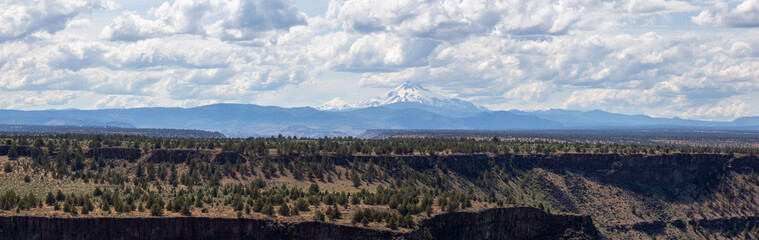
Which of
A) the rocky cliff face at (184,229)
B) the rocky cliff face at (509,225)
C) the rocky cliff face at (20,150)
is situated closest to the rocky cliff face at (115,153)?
the rocky cliff face at (20,150)

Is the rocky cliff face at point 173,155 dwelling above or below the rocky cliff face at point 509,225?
above

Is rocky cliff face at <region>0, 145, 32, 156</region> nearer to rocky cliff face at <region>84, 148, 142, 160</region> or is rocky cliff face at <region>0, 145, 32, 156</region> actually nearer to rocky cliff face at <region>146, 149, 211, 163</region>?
rocky cliff face at <region>84, 148, 142, 160</region>

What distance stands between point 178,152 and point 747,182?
130 metres

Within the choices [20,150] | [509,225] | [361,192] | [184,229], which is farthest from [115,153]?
[509,225]

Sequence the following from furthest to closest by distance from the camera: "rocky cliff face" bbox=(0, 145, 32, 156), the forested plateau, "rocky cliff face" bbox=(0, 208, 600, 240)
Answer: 1. "rocky cliff face" bbox=(0, 145, 32, 156)
2. the forested plateau
3. "rocky cliff face" bbox=(0, 208, 600, 240)

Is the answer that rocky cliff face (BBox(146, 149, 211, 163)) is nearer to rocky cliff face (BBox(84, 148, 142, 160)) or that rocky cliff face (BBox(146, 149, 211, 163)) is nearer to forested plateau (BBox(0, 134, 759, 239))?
forested plateau (BBox(0, 134, 759, 239))

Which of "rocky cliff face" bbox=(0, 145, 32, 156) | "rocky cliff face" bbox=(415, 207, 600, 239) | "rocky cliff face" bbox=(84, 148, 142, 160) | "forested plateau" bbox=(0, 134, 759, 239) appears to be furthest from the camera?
"rocky cliff face" bbox=(84, 148, 142, 160)

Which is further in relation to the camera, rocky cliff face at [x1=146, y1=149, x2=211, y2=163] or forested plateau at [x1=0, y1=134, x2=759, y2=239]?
rocky cliff face at [x1=146, y1=149, x2=211, y2=163]

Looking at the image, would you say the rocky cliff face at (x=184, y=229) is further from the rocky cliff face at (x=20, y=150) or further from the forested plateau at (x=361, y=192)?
the rocky cliff face at (x=20, y=150)

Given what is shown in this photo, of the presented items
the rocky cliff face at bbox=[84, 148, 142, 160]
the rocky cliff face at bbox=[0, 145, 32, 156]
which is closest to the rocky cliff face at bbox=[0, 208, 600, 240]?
the rocky cliff face at bbox=[84, 148, 142, 160]

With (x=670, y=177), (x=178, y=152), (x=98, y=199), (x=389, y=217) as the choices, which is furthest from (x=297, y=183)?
(x=670, y=177)

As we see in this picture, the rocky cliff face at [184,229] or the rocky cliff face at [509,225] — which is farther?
the rocky cliff face at [509,225]

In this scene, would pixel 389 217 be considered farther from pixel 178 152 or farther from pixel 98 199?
pixel 178 152

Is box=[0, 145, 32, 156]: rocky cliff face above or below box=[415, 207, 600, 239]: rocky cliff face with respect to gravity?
above
